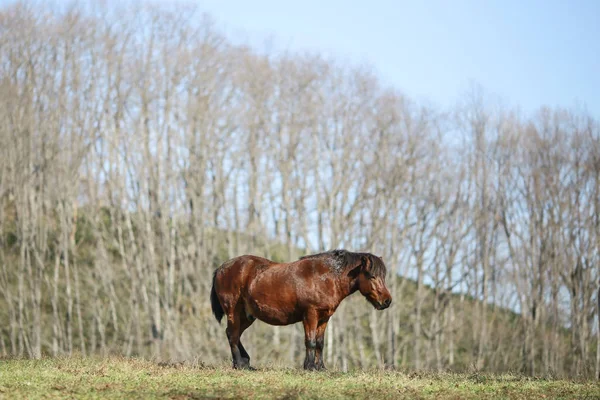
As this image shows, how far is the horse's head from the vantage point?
13445 millimetres

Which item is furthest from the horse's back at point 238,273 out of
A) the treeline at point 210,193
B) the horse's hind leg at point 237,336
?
the treeline at point 210,193

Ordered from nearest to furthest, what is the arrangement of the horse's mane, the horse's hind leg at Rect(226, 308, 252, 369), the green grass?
the green grass < the horse's mane < the horse's hind leg at Rect(226, 308, 252, 369)

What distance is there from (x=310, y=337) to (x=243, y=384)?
2.26 meters

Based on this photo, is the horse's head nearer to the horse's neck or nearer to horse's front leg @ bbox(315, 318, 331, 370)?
the horse's neck

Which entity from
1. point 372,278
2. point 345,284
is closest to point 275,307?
point 345,284

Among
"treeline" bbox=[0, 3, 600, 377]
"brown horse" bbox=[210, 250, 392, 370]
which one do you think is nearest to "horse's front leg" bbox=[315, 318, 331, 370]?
"brown horse" bbox=[210, 250, 392, 370]

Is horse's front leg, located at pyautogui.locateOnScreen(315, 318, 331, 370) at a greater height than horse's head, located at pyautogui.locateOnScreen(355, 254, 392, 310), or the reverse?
horse's head, located at pyautogui.locateOnScreen(355, 254, 392, 310)

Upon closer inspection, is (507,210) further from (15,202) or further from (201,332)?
(15,202)

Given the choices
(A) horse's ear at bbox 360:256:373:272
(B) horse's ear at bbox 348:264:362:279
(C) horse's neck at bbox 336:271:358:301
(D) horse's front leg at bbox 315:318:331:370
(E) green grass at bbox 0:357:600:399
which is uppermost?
(A) horse's ear at bbox 360:256:373:272

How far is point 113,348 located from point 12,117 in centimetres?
1072

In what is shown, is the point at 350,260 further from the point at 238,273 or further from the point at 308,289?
the point at 238,273

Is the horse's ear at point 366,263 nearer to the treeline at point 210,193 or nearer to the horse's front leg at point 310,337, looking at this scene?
the horse's front leg at point 310,337

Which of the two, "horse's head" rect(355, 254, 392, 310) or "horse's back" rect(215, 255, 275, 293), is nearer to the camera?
"horse's head" rect(355, 254, 392, 310)

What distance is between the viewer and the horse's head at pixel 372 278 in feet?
44.1
